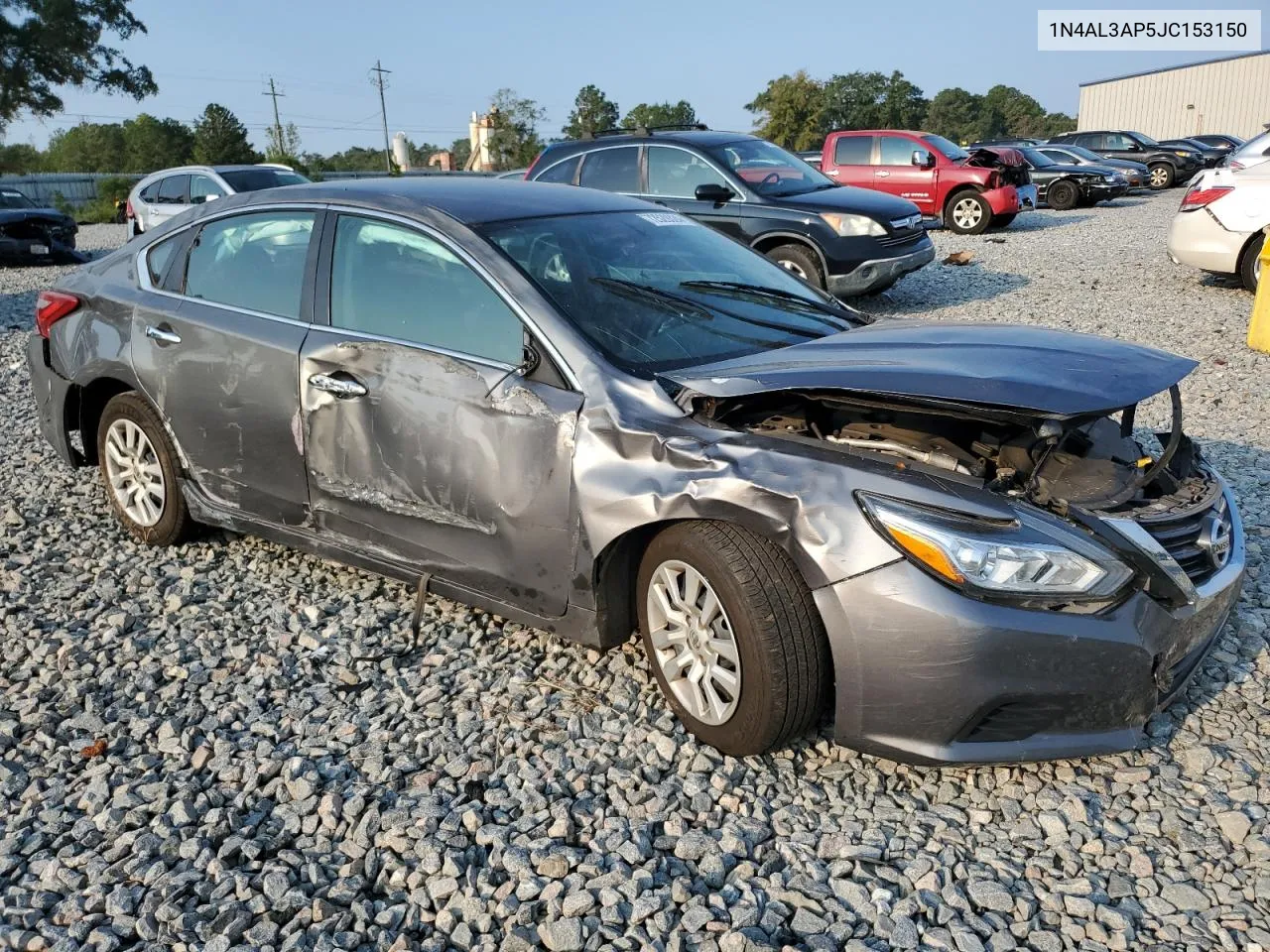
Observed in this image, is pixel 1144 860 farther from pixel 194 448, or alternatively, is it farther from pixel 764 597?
pixel 194 448

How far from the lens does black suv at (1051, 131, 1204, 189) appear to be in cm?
3095

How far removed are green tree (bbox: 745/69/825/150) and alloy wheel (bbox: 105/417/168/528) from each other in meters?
64.2

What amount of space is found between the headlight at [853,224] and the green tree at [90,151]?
Answer: 218ft

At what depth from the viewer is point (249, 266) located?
429 cm

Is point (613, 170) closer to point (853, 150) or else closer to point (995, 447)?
point (995, 447)

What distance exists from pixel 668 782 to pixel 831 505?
3.06ft

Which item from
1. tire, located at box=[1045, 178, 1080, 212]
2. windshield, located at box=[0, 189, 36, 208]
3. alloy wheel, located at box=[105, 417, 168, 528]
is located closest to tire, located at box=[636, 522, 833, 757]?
alloy wheel, located at box=[105, 417, 168, 528]

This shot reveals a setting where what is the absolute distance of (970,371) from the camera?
293cm

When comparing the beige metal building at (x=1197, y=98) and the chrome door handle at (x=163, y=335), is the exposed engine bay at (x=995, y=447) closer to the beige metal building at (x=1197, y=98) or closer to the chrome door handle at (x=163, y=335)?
the chrome door handle at (x=163, y=335)

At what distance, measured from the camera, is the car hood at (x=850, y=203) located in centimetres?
1021

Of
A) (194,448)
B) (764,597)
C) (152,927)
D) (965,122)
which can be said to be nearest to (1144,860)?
(764,597)

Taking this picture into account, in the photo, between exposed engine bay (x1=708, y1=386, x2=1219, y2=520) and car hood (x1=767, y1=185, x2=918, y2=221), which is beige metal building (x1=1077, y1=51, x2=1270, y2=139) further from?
exposed engine bay (x1=708, y1=386, x2=1219, y2=520)

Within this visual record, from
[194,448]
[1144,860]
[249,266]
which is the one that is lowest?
[1144,860]

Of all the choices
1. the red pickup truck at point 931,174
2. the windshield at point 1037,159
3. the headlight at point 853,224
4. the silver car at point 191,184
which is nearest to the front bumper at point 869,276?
the headlight at point 853,224
